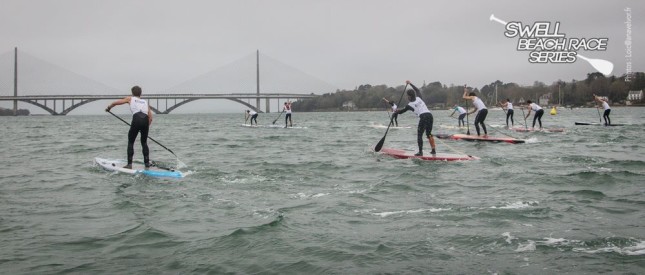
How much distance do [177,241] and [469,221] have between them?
392 cm

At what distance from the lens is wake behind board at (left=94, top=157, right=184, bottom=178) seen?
1123 centimetres

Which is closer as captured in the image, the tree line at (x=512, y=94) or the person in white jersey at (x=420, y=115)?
the person in white jersey at (x=420, y=115)

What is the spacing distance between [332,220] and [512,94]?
168 m

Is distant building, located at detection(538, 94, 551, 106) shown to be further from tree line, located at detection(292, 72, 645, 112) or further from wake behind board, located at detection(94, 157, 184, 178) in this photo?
wake behind board, located at detection(94, 157, 184, 178)

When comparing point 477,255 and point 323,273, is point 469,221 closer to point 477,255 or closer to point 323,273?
point 477,255

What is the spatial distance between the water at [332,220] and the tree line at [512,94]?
377 feet

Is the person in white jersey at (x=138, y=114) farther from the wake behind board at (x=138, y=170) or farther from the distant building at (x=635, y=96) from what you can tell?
the distant building at (x=635, y=96)

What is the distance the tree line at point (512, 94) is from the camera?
449ft

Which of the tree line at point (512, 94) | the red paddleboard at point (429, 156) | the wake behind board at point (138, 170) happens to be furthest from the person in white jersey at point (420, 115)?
the tree line at point (512, 94)

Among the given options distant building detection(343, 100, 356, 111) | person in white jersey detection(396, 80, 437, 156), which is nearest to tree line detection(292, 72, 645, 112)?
distant building detection(343, 100, 356, 111)

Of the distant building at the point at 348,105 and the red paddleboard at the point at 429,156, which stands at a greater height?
the distant building at the point at 348,105

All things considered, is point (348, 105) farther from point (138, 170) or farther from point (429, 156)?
point (138, 170)

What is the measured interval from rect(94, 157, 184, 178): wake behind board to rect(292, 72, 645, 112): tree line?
Result: 11538cm

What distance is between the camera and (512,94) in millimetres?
162000
